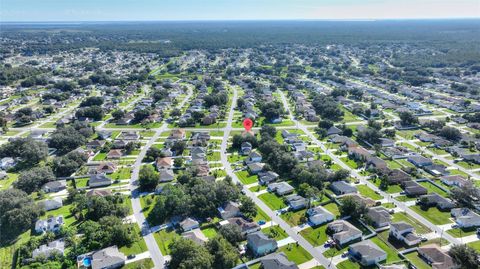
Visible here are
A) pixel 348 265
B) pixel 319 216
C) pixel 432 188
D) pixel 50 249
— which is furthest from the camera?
pixel 432 188

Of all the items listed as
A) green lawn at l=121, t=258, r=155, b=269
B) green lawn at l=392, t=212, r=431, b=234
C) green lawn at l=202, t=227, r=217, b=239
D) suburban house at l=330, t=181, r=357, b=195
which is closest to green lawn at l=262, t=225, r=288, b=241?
green lawn at l=202, t=227, r=217, b=239

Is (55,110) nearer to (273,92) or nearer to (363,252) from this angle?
(273,92)

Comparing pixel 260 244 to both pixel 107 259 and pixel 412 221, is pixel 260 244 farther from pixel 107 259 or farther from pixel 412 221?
pixel 412 221

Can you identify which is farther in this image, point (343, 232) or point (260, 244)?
point (343, 232)

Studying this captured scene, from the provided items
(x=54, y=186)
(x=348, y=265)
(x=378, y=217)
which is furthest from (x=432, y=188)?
(x=54, y=186)

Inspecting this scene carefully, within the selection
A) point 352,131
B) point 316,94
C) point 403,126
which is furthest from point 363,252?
point 316,94

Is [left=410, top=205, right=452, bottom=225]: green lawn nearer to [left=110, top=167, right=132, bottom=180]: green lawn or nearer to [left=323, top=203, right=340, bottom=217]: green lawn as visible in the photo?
[left=323, top=203, right=340, bottom=217]: green lawn
